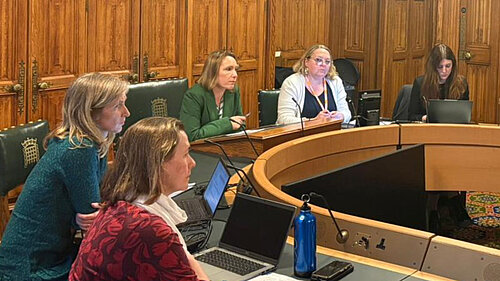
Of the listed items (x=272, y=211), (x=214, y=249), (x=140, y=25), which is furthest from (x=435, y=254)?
(x=140, y=25)

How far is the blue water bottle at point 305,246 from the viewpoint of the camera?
8.29ft

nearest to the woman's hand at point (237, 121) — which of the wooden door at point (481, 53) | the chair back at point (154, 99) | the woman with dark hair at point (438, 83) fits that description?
the chair back at point (154, 99)

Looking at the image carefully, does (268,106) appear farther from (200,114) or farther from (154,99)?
(154,99)

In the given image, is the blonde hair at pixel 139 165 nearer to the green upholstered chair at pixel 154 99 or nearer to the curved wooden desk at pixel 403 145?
the curved wooden desk at pixel 403 145

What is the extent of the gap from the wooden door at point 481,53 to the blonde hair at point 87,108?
6.09 metres

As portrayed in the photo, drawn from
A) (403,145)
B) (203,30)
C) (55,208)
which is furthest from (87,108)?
(203,30)

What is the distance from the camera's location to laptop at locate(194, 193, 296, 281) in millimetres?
2578

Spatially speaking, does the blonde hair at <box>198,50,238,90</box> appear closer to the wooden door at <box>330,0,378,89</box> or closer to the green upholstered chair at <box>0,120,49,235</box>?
the green upholstered chair at <box>0,120,49,235</box>

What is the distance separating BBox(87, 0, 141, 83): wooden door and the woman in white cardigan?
123 cm

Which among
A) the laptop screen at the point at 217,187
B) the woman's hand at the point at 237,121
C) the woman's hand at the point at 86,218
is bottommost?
the woman's hand at the point at 86,218

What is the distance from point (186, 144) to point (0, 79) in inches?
126

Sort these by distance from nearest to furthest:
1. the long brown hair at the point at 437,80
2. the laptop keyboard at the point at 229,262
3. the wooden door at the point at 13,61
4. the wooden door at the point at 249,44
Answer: the laptop keyboard at the point at 229,262 → the wooden door at the point at 13,61 → the long brown hair at the point at 437,80 → the wooden door at the point at 249,44

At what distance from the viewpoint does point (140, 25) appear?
239 inches

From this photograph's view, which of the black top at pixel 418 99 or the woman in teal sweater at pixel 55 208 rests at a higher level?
the black top at pixel 418 99
